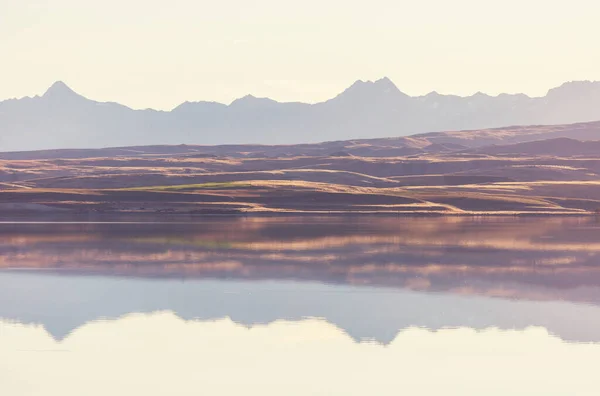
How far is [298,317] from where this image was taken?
44781mm

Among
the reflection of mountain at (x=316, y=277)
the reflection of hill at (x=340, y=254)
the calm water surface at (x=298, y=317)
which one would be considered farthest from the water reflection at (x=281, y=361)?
the reflection of hill at (x=340, y=254)

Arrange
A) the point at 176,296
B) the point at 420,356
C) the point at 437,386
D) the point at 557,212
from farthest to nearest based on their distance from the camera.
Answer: the point at 557,212 → the point at 176,296 → the point at 420,356 → the point at 437,386

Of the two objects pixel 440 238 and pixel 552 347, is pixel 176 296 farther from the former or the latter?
pixel 440 238

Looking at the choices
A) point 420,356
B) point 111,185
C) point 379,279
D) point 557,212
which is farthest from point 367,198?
point 420,356

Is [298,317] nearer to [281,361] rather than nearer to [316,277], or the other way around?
[281,361]

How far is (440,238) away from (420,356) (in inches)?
2041

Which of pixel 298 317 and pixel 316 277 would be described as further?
pixel 316 277

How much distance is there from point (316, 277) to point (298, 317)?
46.6 ft

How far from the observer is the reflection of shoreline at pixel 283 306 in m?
43.5

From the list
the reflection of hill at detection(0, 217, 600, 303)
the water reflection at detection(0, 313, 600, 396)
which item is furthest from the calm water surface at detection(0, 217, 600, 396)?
the reflection of hill at detection(0, 217, 600, 303)

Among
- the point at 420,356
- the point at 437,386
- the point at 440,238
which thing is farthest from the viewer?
the point at 440,238

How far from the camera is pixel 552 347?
3894cm

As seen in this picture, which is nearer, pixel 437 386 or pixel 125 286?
pixel 437 386

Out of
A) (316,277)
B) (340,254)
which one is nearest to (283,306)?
(316,277)
